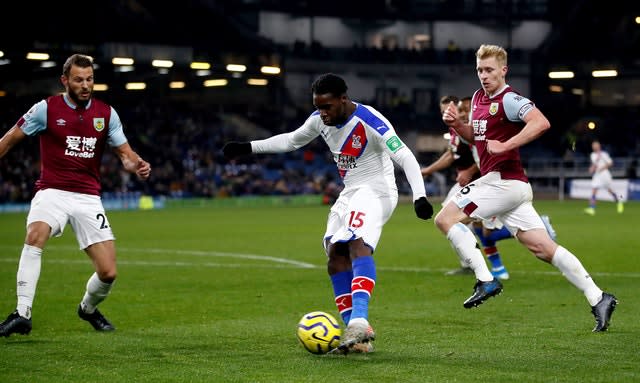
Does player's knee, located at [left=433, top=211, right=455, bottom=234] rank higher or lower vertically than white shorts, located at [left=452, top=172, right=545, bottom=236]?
lower

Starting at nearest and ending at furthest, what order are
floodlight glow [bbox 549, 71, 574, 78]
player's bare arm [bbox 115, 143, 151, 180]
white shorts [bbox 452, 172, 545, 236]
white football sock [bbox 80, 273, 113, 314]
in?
white shorts [bbox 452, 172, 545, 236]
player's bare arm [bbox 115, 143, 151, 180]
white football sock [bbox 80, 273, 113, 314]
floodlight glow [bbox 549, 71, 574, 78]

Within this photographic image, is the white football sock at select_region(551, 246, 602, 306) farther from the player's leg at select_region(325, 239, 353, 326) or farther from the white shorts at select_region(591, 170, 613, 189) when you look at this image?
the white shorts at select_region(591, 170, 613, 189)

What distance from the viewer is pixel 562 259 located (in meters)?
9.36

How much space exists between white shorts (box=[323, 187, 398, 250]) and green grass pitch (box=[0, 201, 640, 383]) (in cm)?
98

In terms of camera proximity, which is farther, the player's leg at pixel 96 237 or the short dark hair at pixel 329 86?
the player's leg at pixel 96 237

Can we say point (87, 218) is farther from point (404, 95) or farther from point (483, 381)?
point (404, 95)

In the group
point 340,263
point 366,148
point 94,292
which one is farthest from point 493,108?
point 94,292

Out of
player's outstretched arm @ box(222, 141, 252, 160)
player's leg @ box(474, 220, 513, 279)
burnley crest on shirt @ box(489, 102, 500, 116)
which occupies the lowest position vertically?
player's leg @ box(474, 220, 513, 279)

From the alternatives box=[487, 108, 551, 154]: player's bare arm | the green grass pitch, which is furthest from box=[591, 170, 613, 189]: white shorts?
box=[487, 108, 551, 154]: player's bare arm

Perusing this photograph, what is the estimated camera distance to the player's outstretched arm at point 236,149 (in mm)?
9016

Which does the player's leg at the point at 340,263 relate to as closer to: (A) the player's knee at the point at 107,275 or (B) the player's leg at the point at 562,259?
(B) the player's leg at the point at 562,259

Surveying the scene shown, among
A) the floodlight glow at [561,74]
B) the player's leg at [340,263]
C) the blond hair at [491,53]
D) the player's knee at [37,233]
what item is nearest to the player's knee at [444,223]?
the player's leg at [340,263]

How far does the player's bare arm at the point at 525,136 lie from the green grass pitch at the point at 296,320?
168cm

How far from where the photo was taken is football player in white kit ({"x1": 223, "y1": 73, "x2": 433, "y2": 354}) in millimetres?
8195
